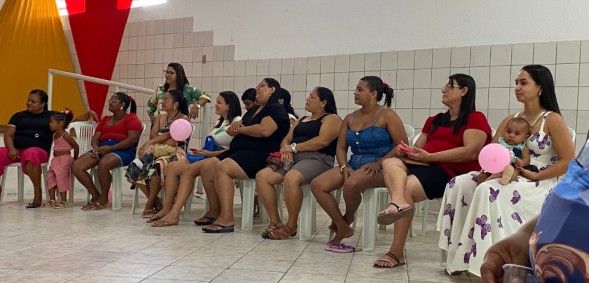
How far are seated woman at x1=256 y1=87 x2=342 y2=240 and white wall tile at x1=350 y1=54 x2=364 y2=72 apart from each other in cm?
143

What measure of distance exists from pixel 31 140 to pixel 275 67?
238 cm

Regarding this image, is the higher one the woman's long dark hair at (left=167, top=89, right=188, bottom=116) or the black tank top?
the woman's long dark hair at (left=167, top=89, right=188, bottom=116)

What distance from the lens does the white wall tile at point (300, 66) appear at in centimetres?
549

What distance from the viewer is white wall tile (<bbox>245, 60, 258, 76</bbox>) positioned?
578 centimetres

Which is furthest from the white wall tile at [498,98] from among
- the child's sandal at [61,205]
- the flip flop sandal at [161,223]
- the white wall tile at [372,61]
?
the child's sandal at [61,205]

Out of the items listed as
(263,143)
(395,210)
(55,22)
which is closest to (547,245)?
(395,210)

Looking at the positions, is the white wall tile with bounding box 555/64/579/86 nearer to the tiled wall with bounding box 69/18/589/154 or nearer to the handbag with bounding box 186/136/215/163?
the tiled wall with bounding box 69/18/589/154

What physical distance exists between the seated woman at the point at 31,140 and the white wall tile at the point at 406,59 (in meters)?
3.20

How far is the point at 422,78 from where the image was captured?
16.0 feet

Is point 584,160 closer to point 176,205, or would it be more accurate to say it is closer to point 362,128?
point 362,128

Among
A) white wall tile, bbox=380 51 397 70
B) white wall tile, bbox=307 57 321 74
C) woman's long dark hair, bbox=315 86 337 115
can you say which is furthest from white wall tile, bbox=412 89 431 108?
woman's long dark hair, bbox=315 86 337 115

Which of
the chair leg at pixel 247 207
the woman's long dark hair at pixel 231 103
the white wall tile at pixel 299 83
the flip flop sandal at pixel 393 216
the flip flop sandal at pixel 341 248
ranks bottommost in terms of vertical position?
the flip flop sandal at pixel 341 248

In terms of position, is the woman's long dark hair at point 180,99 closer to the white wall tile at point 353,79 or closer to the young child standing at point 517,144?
the white wall tile at point 353,79

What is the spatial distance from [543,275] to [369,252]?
2.49 meters
